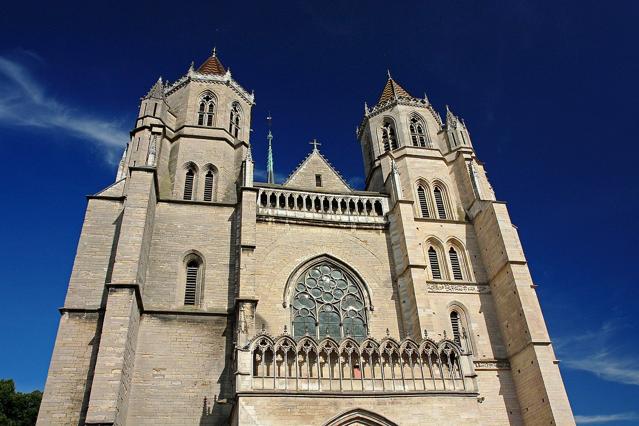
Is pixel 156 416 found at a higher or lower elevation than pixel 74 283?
lower

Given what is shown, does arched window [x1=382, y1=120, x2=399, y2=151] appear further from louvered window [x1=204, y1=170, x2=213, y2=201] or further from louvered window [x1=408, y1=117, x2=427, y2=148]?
louvered window [x1=204, y1=170, x2=213, y2=201]

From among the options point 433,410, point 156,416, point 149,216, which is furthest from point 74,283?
point 433,410

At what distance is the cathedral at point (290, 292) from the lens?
12711 mm

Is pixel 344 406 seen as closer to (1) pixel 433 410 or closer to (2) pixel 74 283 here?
(1) pixel 433 410

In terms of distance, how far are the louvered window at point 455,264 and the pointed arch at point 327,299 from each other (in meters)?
3.86

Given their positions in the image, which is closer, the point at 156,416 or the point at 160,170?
the point at 156,416

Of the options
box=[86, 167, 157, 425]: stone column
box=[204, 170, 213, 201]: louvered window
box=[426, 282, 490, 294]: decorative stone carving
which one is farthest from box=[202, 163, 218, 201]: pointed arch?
box=[426, 282, 490, 294]: decorative stone carving

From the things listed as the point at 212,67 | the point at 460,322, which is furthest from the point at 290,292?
the point at 212,67

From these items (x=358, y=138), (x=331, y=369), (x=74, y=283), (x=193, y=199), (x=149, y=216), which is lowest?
(x=331, y=369)

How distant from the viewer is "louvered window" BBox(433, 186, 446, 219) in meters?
21.8

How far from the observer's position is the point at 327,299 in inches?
714

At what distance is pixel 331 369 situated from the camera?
12.7m

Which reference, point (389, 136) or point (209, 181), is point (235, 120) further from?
point (389, 136)

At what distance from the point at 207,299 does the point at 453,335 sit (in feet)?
28.4
